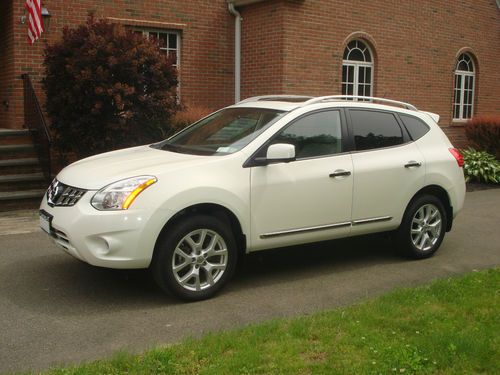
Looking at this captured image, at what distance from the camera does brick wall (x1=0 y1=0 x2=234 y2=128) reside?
36.4 ft

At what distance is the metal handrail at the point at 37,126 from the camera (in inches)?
393

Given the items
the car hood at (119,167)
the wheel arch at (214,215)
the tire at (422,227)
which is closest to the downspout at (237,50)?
the tire at (422,227)

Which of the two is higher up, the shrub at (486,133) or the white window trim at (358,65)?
the white window trim at (358,65)

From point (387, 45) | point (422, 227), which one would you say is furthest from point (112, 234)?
point (387, 45)

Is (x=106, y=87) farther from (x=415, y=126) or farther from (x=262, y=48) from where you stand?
(x=262, y=48)

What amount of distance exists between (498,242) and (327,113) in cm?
325

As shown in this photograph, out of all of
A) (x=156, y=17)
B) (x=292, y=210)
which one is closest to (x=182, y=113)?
(x=156, y=17)

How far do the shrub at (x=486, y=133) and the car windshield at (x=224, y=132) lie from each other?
10.5 m

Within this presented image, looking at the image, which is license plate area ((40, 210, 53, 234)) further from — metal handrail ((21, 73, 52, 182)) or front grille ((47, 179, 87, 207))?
metal handrail ((21, 73, 52, 182))

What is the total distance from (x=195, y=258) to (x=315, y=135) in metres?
1.77

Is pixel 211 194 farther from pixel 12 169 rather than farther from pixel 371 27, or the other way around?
pixel 371 27

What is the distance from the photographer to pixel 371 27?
47.2ft

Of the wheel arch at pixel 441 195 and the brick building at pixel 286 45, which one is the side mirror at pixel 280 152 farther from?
the brick building at pixel 286 45

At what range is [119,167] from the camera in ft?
17.6
